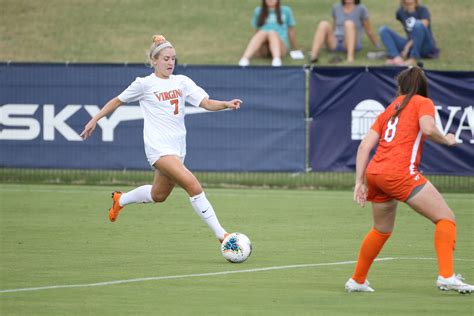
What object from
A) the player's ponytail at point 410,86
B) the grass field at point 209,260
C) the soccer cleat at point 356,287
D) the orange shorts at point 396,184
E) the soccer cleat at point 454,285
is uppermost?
the player's ponytail at point 410,86

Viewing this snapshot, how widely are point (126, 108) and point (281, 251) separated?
323 inches

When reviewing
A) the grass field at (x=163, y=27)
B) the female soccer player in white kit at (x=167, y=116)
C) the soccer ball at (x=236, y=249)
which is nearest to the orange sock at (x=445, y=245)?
the soccer ball at (x=236, y=249)

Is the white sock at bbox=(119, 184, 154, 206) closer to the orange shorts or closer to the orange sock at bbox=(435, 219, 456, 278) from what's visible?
the orange shorts

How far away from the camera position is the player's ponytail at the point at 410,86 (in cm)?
872

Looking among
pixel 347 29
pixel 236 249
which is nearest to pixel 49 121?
pixel 347 29

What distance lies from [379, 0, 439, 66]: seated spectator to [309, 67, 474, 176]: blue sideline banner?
172 inches

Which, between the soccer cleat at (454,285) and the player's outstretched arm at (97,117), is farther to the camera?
the player's outstretched arm at (97,117)

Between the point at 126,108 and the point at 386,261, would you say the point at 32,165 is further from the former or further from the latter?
the point at 386,261

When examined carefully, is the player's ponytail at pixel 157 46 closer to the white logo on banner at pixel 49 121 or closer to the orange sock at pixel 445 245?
the orange sock at pixel 445 245

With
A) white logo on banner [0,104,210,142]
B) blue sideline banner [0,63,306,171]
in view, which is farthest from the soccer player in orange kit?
white logo on banner [0,104,210,142]

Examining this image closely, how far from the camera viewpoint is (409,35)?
23359 millimetres

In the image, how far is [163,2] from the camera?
29.4 meters

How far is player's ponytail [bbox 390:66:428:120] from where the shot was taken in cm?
872

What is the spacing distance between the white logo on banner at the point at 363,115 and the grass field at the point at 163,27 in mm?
5588
